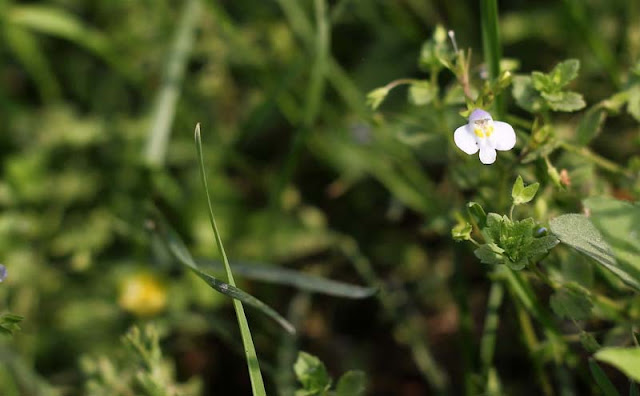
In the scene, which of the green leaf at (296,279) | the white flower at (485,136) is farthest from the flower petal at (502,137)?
the green leaf at (296,279)

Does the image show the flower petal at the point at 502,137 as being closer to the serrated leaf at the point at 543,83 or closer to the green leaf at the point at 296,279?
the serrated leaf at the point at 543,83

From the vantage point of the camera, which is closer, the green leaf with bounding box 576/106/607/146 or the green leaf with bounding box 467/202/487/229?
the green leaf with bounding box 467/202/487/229

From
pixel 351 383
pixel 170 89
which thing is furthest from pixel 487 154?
pixel 170 89

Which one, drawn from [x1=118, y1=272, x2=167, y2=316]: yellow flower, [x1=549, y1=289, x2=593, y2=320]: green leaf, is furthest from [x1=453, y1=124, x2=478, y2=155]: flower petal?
[x1=118, y1=272, x2=167, y2=316]: yellow flower

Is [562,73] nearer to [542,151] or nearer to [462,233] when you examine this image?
[542,151]

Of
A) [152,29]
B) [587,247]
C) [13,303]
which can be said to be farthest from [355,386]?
[152,29]

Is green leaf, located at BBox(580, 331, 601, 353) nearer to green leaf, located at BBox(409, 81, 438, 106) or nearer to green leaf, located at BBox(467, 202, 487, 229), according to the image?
green leaf, located at BBox(467, 202, 487, 229)

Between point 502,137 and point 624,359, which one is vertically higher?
point 502,137

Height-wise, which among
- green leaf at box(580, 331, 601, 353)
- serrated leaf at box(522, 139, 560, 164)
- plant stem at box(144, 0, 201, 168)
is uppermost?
plant stem at box(144, 0, 201, 168)
